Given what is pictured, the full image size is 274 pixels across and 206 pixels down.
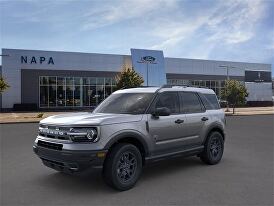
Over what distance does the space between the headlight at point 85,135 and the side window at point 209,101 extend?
3.45m

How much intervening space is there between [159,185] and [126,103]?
1794mm

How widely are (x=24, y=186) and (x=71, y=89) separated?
39.0 meters

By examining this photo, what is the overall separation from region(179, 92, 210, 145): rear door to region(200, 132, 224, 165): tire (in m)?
0.38

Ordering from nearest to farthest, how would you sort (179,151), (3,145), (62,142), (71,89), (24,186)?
(62,142)
(24,186)
(179,151)
(3,145)
(71,89)

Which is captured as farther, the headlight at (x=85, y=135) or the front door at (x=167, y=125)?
the front door at (x=167, y=125)

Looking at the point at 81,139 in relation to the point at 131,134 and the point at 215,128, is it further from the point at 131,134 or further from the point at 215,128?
the point at 215,128

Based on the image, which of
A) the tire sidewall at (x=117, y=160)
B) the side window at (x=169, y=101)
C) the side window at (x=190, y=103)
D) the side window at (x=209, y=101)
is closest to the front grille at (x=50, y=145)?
the tire sidewall at (x=117, y=160)

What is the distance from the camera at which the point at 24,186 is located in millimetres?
6578

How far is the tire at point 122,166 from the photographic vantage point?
20.1 feet

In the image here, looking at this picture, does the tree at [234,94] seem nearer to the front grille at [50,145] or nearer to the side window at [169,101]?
the side window at [169,101]

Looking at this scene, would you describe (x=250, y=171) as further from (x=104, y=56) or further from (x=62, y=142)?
(x=104, y=56)

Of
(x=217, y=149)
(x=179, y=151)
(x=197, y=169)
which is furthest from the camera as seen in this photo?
(x=217, y=149)

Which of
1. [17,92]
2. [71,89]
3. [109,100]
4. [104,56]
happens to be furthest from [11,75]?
[109,100]

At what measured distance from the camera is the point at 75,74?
147 feet
